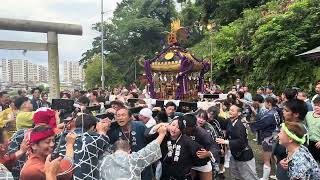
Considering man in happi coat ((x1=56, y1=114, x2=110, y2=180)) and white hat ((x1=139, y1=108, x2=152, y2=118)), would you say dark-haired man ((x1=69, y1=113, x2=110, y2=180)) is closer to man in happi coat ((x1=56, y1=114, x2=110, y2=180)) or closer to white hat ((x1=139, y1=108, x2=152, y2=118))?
man in happi coat ((x1=56, y1=114, x2=110, y2=180))

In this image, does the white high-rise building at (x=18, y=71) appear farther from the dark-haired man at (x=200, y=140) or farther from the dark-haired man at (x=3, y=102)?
Answer: the dark-haired man at (x=200, y=140)

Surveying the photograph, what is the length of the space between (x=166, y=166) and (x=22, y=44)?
21.8 ft

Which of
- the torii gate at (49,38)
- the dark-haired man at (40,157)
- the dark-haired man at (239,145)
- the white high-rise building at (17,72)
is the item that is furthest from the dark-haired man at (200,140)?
the white high-rise building at (17,72)

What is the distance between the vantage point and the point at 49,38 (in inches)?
374

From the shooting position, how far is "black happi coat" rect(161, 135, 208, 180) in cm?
442

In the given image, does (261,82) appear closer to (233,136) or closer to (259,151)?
(259,151)

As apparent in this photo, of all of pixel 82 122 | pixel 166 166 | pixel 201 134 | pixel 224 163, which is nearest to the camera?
pixel 82 122

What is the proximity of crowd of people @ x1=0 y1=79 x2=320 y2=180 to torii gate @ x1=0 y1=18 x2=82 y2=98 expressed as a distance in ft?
9.63

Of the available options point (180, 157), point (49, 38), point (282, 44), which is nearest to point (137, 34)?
point (282, 44)

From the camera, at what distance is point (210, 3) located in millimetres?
28016

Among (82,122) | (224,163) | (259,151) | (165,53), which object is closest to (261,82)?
(165,53)

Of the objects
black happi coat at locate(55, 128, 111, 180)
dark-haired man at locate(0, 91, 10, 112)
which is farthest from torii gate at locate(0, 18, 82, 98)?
black happi coat at locate(55, 128, 111, 180)

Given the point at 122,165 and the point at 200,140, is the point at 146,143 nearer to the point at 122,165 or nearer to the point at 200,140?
the point at 200,140

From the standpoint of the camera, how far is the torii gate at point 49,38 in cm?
886
